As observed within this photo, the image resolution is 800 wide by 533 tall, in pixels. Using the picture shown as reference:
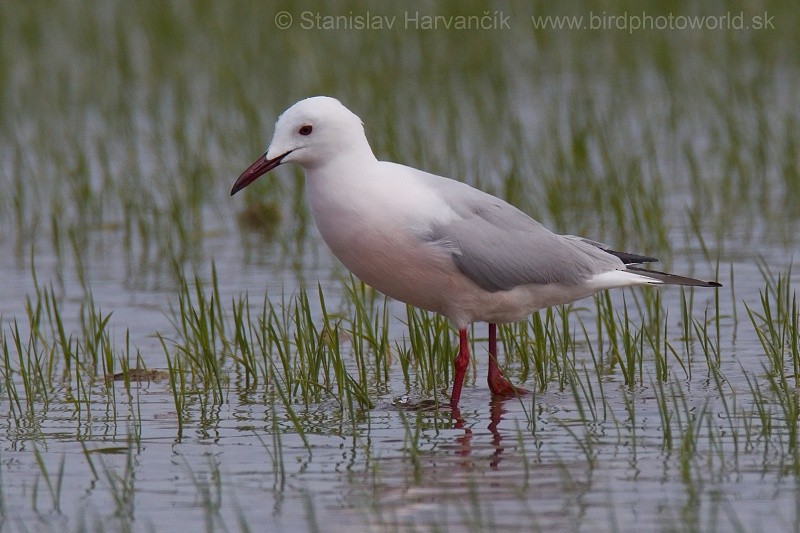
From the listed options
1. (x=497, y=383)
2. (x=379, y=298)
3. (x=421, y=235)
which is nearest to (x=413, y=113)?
(x=379, y=298)

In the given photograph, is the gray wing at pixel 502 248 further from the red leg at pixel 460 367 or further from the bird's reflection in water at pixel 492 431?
the bird's reflection in water at pixel 492 431

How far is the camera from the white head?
6047 millimetres

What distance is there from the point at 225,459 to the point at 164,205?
5913mm

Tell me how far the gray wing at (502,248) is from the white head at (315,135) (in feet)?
1.35

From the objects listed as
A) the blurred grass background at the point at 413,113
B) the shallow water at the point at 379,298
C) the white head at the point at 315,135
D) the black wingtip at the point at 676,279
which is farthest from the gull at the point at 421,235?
the blurred grass background at the point at 413,113

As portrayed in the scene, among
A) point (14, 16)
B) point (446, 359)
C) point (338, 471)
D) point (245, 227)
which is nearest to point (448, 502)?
point (338, 471)

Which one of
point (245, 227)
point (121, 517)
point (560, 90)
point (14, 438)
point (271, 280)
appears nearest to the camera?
point (121, 517)

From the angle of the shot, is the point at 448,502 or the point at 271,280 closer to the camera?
the point at 448,502

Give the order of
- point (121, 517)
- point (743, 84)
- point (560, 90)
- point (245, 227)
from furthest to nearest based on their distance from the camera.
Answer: point (560, 90) < point (743, 84) < point (245, 227) < point (121, 517)

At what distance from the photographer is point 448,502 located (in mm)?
4777

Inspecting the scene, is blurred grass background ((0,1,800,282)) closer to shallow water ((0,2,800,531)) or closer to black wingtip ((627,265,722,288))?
shallow water ((0,2,800,531))

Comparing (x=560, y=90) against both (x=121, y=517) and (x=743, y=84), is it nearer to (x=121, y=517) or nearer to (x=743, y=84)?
(x=743, y=84)

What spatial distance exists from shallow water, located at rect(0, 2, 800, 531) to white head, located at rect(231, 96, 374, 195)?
98cm

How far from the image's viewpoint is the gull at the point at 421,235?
5.97m
